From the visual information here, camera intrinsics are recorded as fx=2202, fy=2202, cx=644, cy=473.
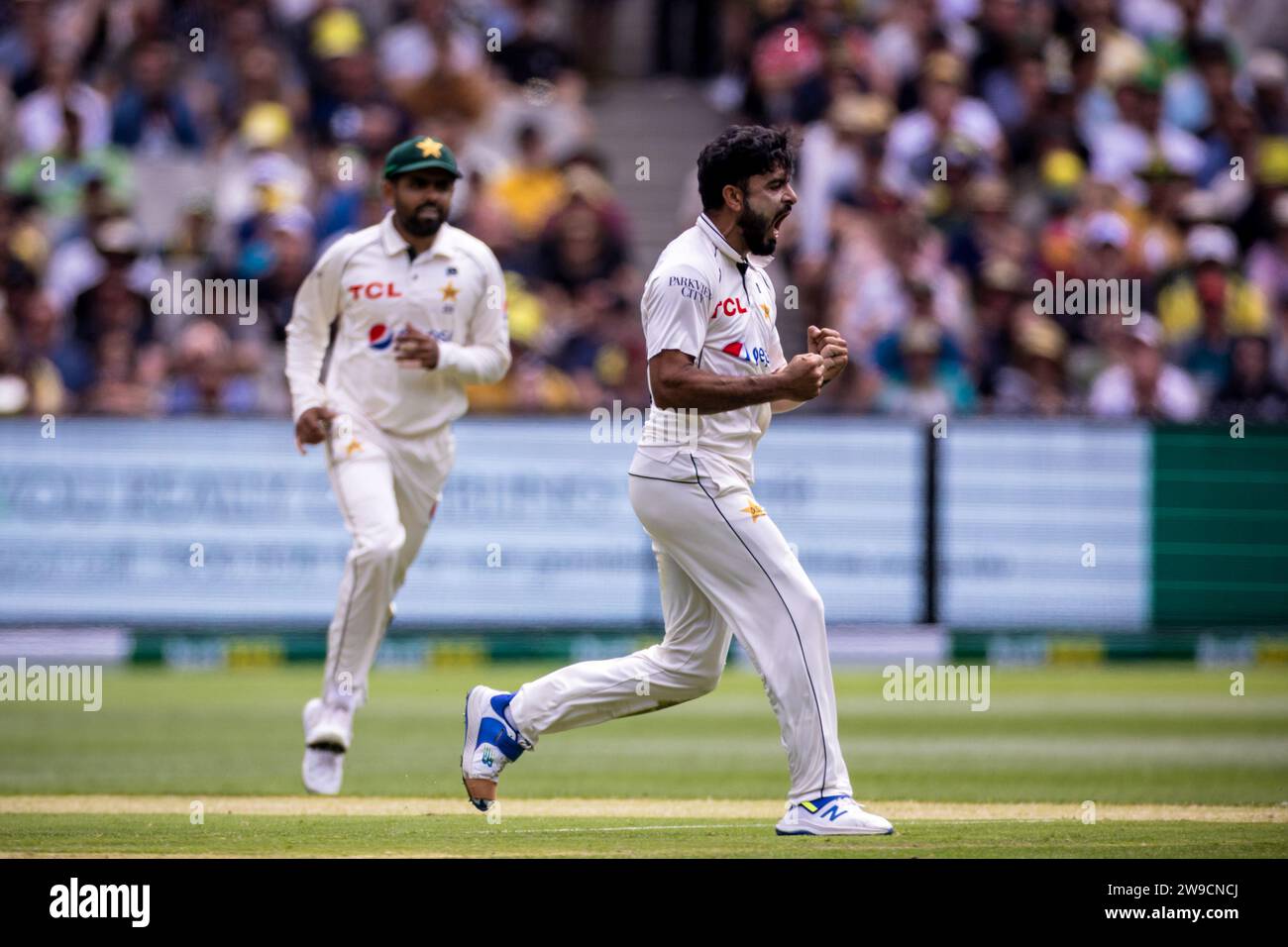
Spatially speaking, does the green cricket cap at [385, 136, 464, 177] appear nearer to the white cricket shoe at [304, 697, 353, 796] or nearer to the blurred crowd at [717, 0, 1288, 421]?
the white cricket shoe at [304, 697, 353, 796]

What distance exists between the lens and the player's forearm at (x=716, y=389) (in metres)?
7.82

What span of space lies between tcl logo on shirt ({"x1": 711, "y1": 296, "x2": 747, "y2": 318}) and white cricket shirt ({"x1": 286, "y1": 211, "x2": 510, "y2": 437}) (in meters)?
2.45

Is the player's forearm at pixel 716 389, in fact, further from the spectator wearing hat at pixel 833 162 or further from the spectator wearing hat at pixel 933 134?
the spectator wearing hat at pixel 933 134

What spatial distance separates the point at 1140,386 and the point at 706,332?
9853 millimetres

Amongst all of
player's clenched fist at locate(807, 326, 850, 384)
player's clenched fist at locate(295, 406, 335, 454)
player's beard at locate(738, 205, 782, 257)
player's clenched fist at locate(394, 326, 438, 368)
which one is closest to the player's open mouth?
player's beard at locate(738, 205, 782, 257)

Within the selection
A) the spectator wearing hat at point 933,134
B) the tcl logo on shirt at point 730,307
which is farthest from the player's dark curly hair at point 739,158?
the spectator wearing hat at point 933,134

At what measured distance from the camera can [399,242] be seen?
10.4 m

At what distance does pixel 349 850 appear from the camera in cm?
780

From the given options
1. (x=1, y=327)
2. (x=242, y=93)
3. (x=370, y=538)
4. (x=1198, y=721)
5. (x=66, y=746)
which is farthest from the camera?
(x=242, y=93)

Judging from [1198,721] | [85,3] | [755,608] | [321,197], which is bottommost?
[1198,721]

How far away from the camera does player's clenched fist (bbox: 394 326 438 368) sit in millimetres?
10047
